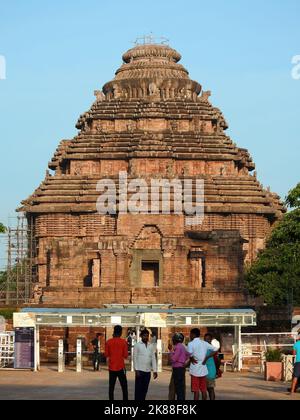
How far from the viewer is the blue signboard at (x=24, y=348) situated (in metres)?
43.4

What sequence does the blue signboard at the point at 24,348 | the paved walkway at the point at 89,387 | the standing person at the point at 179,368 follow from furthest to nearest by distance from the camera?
1. the blue signboard at the point at 24,348
2. the paved walkway at the point at 89,387
3. the standing person at the point at 179,368

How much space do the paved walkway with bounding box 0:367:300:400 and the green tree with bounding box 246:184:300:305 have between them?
2451cm

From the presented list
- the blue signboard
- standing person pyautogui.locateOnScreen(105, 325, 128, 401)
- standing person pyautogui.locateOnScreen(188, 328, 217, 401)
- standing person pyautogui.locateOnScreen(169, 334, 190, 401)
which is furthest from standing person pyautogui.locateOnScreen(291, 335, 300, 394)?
the blue signboard

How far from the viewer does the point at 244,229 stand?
3194 inches

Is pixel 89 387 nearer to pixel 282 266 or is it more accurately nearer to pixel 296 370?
pixel 296 370

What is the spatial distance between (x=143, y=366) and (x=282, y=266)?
1626 inches

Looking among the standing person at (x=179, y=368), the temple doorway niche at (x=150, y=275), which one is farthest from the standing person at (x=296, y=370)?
the temple doorway niche at (x=150, y=275)

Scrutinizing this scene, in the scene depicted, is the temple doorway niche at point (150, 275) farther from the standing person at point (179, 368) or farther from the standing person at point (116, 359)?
the standing person at point (179, 368)

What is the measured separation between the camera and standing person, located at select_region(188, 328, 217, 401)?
27.0 metres

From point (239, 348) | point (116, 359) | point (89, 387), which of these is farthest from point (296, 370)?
point (239, 348)

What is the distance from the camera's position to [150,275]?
224ft

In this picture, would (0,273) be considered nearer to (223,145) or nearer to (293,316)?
(223,145)

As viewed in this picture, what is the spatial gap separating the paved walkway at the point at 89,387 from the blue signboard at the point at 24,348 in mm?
1429
